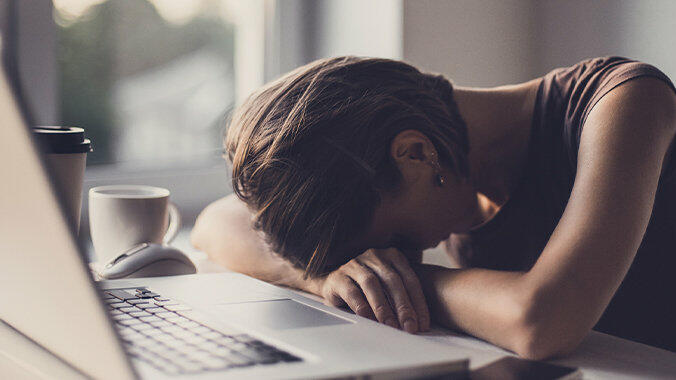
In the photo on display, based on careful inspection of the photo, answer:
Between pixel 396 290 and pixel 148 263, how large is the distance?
1.06 feet

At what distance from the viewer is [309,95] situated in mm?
815

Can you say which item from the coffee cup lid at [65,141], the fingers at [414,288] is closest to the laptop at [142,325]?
the fingers at [414,288]

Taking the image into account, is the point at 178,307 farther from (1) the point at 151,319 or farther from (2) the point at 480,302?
(2) the point at 480,302

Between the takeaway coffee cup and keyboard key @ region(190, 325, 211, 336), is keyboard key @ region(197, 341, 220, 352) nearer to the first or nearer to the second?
keyboard key @ region(190, 325, 211, 336)

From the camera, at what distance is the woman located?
27.5 inches

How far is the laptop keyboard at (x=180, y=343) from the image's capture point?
0.45 m

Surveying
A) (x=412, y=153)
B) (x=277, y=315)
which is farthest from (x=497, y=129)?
(x=277, y=315)

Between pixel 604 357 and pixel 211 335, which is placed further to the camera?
pixel 604 357

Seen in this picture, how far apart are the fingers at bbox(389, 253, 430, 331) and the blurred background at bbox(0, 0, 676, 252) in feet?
2.35

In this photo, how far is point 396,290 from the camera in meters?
0.74

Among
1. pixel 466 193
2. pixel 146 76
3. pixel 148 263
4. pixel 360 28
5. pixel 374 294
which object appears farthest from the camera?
pixel 360 28

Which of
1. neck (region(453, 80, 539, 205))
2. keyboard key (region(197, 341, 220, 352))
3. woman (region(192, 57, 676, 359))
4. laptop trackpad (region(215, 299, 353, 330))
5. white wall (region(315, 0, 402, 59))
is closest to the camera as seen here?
keyboard key (region(197, 341, 220, 352))

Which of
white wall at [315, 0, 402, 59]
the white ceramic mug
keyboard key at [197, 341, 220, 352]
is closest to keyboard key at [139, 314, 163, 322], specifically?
keyboard key at [197, 341, 220, 352]

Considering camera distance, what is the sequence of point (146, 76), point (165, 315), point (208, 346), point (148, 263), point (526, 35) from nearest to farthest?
point (208, 346)
point (165, 315)
point (148, 263)
point (146, 76)
point (526, 35)
